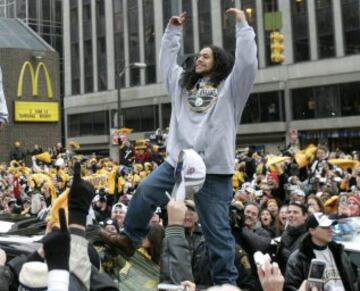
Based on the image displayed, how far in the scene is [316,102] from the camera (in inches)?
1526

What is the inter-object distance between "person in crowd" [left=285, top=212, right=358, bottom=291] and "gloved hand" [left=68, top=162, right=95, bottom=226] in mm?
2436

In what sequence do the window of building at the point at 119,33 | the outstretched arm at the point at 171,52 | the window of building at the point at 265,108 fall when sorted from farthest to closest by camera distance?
the window of building at the point at 119,33 → the window of building at the point at 265,108 → the outstretched arm at the point at 171,52

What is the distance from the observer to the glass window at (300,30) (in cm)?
3862

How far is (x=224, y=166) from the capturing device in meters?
3.97

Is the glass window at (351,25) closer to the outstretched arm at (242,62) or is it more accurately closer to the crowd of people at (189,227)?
the crowd of people at (189,227)

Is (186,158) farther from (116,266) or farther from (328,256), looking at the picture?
(328,256)

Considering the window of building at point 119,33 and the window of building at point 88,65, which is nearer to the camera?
the window of building at point 119,33

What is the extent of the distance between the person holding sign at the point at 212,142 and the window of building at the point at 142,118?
42.8 metres

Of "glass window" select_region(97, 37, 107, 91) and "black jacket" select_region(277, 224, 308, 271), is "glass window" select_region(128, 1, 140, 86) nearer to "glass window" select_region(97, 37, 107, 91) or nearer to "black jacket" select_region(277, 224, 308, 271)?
"glass window" select_region(97, 37, 107, 91)

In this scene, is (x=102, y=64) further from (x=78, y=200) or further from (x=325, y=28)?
(x=78, y=200)

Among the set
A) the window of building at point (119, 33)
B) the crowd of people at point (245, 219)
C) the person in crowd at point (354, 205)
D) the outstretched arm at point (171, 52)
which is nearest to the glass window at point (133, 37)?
the window of building at point (119, 33)

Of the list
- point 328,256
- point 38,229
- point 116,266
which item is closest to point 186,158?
point 116,266

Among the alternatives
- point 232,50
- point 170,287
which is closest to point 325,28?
point 232,50

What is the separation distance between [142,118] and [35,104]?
22.7m
